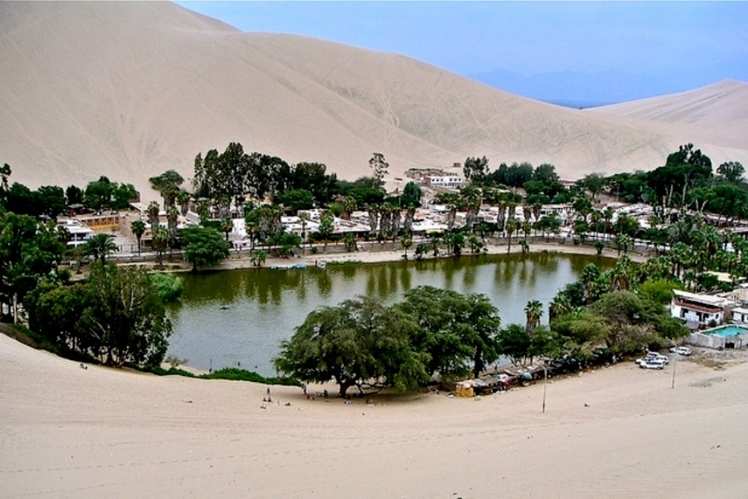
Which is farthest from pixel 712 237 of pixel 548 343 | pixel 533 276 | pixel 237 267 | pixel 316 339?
pixel 316 339

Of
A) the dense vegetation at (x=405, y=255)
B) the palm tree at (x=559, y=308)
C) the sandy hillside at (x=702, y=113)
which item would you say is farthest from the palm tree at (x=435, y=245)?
the sandy hillside at (x=702, y=113)

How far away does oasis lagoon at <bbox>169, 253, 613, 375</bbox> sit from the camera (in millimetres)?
29250

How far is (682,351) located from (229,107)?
235 feet

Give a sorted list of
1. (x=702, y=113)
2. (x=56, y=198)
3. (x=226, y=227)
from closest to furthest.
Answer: (x=226, y=227) → (x=56, y=198) → (x=702, y=113)

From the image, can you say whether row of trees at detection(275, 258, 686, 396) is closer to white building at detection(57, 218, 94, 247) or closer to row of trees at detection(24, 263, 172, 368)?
row of trees at detection(24, 263, 172, 368)

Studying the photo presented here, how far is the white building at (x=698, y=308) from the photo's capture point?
31.3 meters

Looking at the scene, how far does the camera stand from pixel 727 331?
2952cm

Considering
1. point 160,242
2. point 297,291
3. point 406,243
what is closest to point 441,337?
point 297,291

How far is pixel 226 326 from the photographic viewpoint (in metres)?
32.1

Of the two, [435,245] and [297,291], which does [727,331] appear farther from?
[435,245]

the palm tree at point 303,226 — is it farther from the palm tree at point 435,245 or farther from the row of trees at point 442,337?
the row of trees at point 442,337

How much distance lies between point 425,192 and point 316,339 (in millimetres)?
53197

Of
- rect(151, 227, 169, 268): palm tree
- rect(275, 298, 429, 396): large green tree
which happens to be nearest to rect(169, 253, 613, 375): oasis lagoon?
rect(151, 227, 169, 268): palm tree

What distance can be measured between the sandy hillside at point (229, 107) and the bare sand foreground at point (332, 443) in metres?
53.7
